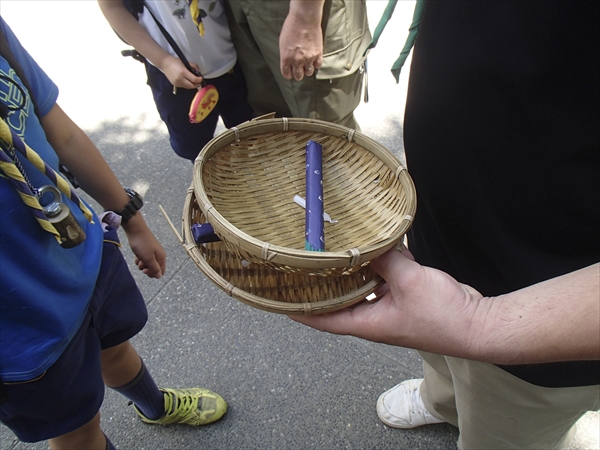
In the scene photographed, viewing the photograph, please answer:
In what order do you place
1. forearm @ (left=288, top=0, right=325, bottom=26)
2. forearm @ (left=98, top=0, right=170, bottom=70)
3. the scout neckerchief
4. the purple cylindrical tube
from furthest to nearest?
forearm @ (left=98, top=0, right=170, bottom=70)
forearm @ (left=288, top=0, right=325, bottom=26)
the purple cylindrical tube
the scout neckerchief

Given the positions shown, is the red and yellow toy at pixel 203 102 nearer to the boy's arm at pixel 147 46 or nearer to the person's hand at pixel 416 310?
the boy's arm at pixel 147 46

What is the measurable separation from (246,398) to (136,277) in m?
0.77

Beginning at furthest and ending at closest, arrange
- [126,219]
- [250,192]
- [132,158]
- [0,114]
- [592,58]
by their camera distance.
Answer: [132,158] < [126,219] < [250,192] < [0,114] < [592,58]

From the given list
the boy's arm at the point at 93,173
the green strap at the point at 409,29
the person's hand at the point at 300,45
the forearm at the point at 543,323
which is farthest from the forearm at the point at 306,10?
the forearm at the point at 543,323

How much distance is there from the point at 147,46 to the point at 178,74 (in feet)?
0.54

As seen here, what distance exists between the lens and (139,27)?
154cm

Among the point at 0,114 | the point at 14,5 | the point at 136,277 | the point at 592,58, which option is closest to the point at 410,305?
the point at 592,58

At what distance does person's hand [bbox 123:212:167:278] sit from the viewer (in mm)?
1189

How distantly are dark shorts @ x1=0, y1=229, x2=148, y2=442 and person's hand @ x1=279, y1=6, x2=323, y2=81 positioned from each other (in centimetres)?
75

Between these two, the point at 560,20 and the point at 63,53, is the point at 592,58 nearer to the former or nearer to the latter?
the point at 560,20

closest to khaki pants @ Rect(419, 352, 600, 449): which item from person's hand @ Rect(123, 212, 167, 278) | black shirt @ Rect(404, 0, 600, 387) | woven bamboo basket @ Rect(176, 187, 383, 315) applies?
black shirt @ Rect(404, 0, 600, 387)

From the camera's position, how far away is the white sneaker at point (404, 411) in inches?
56.8

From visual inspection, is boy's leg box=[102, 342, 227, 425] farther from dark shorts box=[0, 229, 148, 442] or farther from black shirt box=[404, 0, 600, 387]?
black shirt box=[404, 0, 600, 387]

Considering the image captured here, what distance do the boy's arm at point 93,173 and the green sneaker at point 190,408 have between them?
1.50ft
